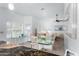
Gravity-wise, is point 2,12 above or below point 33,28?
above

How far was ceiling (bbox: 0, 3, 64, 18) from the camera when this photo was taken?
5.53 feet

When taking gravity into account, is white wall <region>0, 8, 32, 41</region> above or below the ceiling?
below

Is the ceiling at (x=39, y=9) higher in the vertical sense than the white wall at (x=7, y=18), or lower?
higher

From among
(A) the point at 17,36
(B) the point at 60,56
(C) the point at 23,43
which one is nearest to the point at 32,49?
(C) the point at 23,43

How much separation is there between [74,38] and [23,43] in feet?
2.08

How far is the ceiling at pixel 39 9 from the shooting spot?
1.68 m

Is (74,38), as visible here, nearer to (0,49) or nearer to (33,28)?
(33,28)

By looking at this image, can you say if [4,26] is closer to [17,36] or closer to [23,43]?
Answer: [17,36]

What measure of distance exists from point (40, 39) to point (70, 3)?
22.7 inches

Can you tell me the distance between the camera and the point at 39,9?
171 centimetres

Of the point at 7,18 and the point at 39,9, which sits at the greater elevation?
the point at 39,9

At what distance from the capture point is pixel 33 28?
1.71 meters

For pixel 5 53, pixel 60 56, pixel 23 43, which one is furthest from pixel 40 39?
pixel 5 53

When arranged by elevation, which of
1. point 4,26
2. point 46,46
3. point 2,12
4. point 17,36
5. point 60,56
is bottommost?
point 60,56
